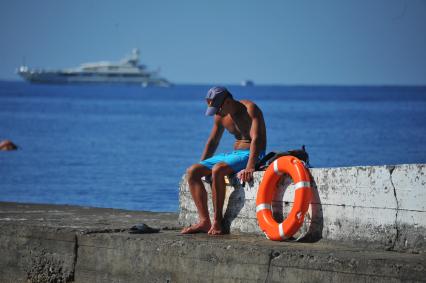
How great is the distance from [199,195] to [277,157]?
0.72 m

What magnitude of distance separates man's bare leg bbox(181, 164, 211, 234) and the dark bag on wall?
0.42 m

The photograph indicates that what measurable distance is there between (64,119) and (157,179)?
36495 millimetres

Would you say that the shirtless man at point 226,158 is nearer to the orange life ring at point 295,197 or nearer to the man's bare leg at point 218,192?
the man's bare leg at point 218,192

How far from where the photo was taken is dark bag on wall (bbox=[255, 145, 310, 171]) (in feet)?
24.8

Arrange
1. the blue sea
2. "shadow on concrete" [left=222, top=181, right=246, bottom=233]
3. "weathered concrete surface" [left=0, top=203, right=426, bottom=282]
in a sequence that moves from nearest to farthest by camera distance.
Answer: "weathered concrete surface" [left=0, top=203, right=426, bottom=282] < "shadow on concrete" [left=222, top=181, right=246, bottom=233] < the blue sea

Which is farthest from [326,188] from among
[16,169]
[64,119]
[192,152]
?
[64,119]

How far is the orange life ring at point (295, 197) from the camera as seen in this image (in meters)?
7.08

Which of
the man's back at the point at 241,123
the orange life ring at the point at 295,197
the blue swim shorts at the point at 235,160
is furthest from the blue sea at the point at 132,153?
the orange life ring at the point at 295,197

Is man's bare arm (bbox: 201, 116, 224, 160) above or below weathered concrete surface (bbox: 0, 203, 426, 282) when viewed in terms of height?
above

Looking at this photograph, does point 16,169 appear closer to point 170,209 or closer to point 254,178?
point 170,209

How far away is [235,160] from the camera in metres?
7.82

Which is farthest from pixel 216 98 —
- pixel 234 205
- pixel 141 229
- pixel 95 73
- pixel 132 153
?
pixel 95 73

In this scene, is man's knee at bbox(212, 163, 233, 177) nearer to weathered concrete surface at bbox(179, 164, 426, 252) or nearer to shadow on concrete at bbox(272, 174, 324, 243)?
weathered concrete surface at bbox(179, 164, 426, 252)

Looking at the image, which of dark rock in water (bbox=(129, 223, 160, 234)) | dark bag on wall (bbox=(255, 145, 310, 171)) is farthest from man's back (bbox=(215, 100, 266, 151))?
dark rock in water (bbox=(129, 223, 160, 234))
